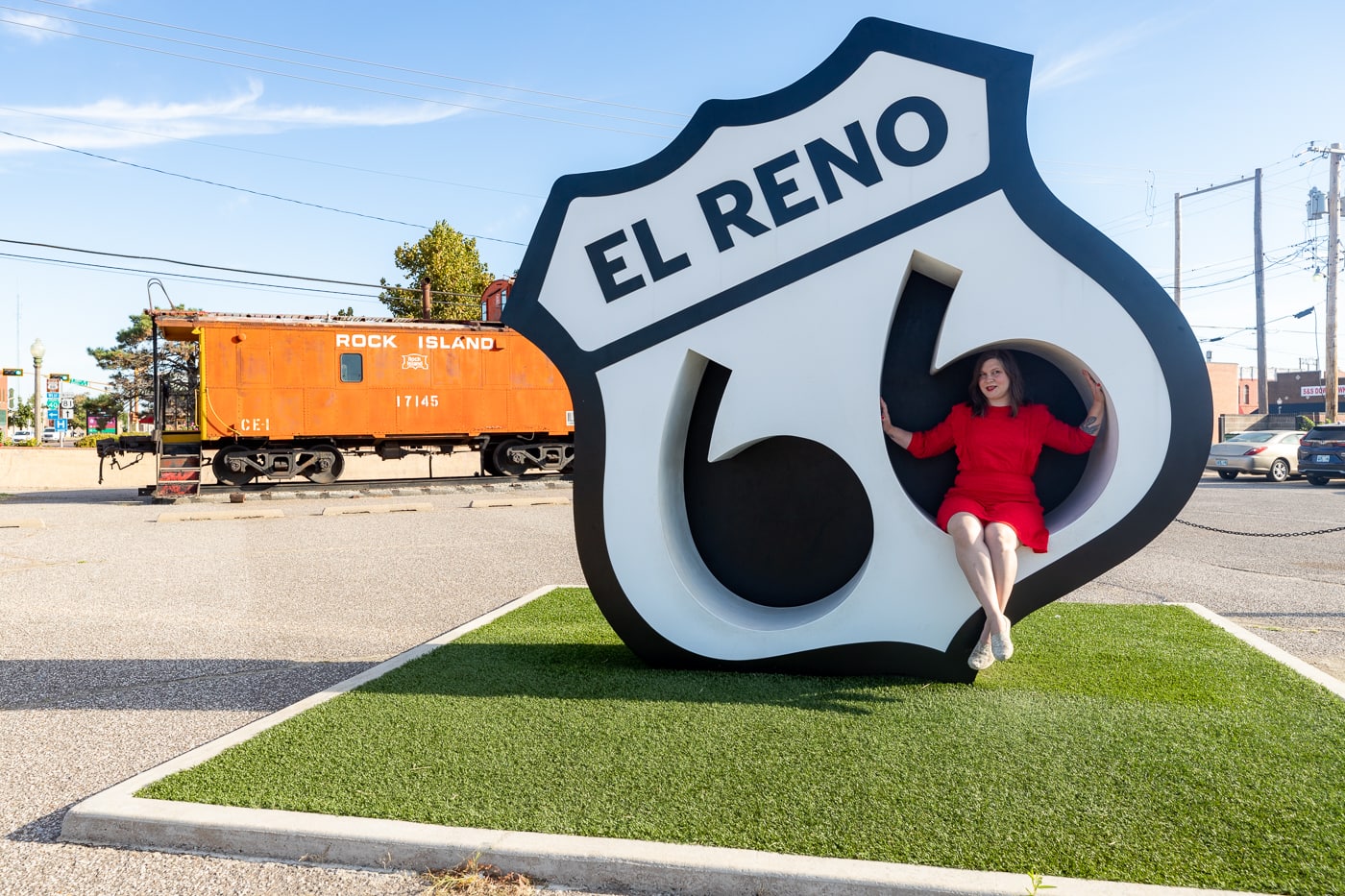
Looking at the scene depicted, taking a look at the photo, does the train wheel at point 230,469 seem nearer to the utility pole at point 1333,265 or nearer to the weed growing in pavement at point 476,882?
the weed growing in pavement at point 476,882

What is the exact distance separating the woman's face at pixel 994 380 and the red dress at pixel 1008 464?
8 centimetres

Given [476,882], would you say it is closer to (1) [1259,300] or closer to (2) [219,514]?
(2) [219,514]

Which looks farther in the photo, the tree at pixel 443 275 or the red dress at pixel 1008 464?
the tree at pixel 443 275

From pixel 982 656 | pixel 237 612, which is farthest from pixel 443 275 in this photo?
pixel 982 656

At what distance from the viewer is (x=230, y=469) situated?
56.6ft

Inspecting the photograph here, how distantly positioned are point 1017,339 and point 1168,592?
4920mm

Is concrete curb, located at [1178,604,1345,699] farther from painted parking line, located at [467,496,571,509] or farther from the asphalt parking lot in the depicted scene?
painted parking line, located at [467,496,571,509]

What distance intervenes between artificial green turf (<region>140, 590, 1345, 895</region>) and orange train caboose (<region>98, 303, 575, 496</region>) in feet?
44.2

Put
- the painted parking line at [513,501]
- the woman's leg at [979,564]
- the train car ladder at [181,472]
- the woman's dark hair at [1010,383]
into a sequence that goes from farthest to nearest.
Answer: the train car ladder at [181,472], the painted parking line at [513,501], the woman's dark hair at [1010,383], the woman's leg at [979,564]

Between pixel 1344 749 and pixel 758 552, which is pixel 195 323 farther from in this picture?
pixel 1344 749

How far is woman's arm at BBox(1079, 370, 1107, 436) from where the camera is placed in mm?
4418

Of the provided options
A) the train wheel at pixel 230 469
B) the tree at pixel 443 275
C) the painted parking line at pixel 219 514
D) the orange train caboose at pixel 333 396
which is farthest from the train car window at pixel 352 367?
the tree at pixel 443 275

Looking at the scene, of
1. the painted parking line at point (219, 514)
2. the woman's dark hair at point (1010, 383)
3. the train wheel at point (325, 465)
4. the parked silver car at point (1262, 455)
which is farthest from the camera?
the parked silver car at point (1262, 455)

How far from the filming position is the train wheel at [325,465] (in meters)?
17.7
